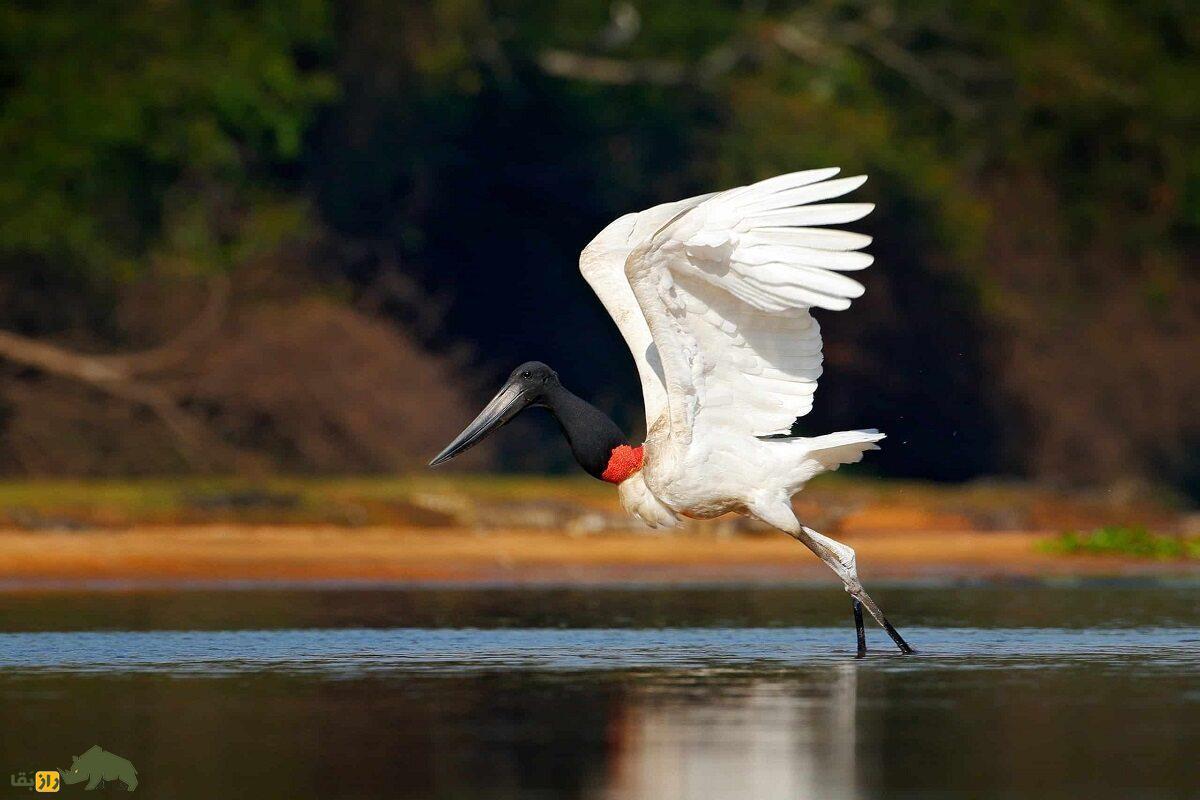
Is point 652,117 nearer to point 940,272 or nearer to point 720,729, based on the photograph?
point 940,272

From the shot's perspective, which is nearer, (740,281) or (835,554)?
(740,281)

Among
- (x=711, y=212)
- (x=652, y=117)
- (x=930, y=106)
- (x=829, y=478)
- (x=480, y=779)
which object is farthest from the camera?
(x=930, y=106)

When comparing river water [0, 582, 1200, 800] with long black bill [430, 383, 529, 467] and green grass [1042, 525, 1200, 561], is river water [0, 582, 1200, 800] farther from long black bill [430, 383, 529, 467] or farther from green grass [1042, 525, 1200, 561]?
green grass [1042, 525, 1200, 561]

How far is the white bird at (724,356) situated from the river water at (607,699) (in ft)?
2.73

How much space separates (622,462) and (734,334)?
1166 millimetres

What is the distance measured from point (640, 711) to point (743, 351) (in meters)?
2.75

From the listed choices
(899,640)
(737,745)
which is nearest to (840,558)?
(899,640)

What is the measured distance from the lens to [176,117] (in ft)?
83.7

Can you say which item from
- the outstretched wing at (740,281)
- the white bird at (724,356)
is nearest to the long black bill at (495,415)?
the white bird at (724,356)

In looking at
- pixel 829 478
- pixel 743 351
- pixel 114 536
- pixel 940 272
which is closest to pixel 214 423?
pixel 114 536

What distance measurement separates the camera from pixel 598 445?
1213 centimetres

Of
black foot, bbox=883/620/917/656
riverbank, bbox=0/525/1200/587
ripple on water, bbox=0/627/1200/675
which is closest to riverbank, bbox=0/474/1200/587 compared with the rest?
riverbank, bbox=0/525/1200/587

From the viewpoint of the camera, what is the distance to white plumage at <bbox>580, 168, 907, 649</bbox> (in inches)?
415

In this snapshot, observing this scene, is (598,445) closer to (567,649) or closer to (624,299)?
(624,299)
